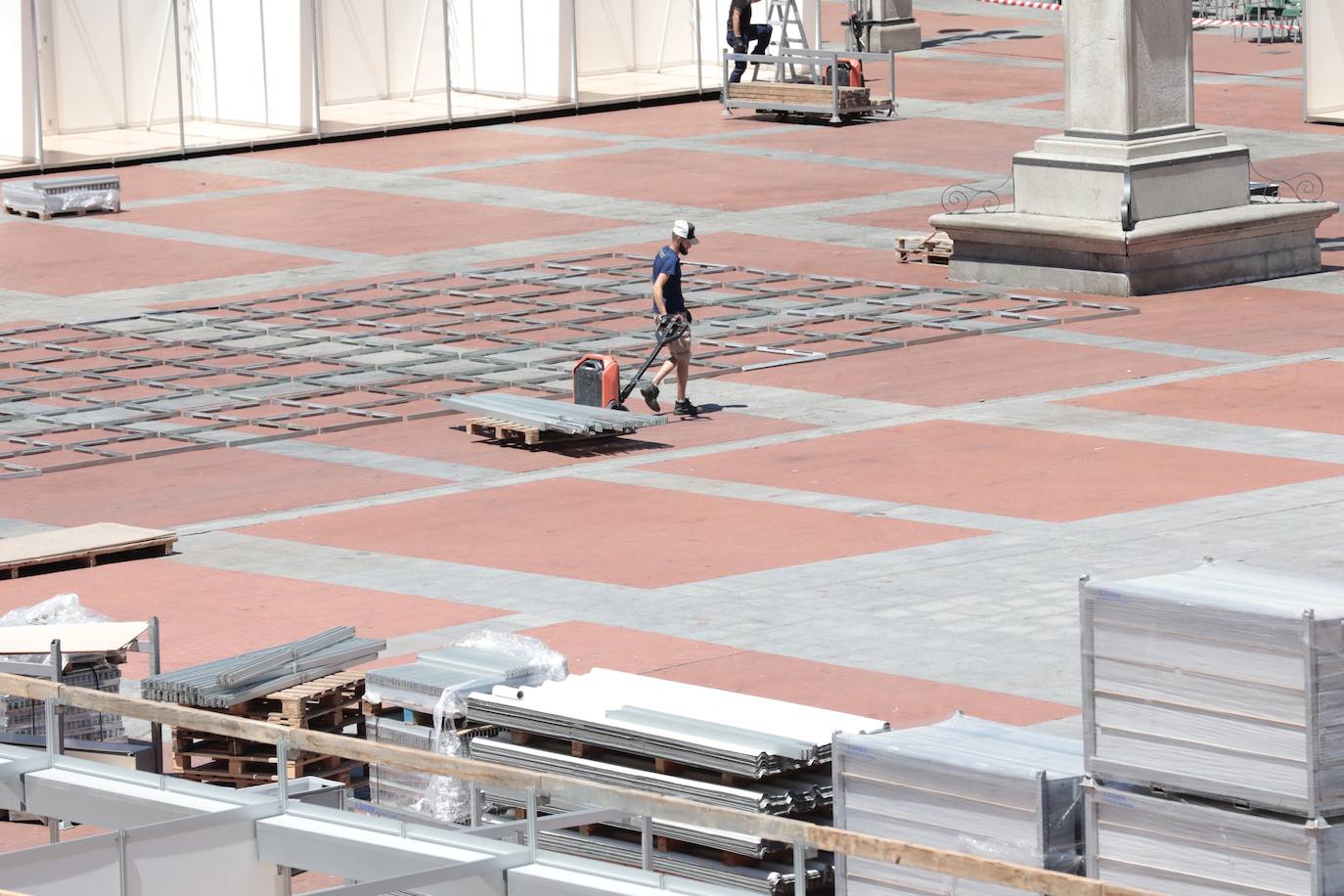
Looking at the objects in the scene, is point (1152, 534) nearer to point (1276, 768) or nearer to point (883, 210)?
point (1276, 768)

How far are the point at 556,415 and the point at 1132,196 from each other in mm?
9657

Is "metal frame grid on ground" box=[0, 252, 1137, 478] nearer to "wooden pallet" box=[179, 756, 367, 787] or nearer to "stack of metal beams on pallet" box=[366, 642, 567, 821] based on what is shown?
"wooden pallet" box=[179, 756, 367, 787]

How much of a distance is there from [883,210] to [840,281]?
5621mm

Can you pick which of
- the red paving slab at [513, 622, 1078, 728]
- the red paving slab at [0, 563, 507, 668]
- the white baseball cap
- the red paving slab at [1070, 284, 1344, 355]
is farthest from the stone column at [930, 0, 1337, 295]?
the red paving slab at [513, 622, 1078, 728]

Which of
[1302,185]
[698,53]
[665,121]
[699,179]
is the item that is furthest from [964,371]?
[698,53]

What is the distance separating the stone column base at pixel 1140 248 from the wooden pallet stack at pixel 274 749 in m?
16.9

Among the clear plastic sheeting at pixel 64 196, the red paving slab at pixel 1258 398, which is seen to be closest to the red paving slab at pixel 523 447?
the red paving slab at pixel 1258 398

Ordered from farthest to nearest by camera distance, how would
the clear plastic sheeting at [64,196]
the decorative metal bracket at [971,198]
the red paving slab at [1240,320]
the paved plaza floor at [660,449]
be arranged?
the clear plastic sheeting at [64,196] → the decorative metal bracket at [971,198] → the red paving slab at [1240,320] → the paved plaza floor at [660,449]

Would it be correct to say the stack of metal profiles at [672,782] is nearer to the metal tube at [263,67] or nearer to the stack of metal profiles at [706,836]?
the stack of metal profiles at [706,836]

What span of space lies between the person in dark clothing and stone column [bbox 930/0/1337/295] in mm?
17127

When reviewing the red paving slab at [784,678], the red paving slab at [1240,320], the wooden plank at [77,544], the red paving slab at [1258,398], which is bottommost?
the red paving slab at [784,678]

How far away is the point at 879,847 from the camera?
9.08 m

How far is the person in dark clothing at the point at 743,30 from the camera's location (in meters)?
47.2

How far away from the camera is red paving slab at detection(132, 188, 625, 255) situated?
35.1m
